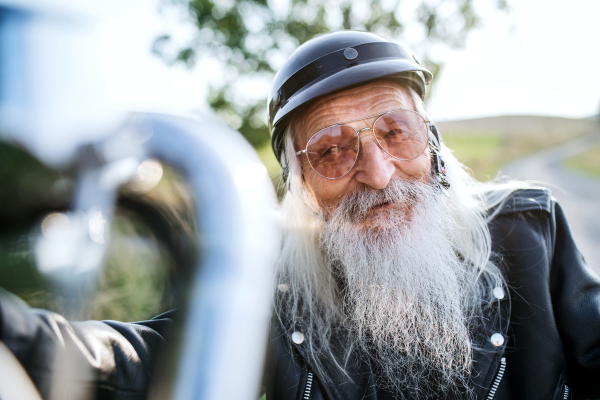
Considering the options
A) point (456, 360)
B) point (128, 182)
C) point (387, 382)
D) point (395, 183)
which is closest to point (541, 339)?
point (456, 360)

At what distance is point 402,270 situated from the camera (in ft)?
6.24

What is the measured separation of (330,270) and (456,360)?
817 millimetres

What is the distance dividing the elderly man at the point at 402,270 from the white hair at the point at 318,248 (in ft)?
0.04

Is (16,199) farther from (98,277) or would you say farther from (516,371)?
(516,371)

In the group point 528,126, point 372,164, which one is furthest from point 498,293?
point 528,126

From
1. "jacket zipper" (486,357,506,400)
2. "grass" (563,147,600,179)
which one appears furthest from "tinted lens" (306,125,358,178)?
"grass" (563,147,600,179)

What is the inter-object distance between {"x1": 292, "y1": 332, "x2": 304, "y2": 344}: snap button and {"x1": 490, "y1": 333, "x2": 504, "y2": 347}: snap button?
989 millimetres

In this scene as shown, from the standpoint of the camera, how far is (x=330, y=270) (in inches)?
85.2

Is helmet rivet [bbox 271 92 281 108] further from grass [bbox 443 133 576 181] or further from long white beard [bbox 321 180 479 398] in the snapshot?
grass [bbox 443 133 576 181]

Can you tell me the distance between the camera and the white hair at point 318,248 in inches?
78.7

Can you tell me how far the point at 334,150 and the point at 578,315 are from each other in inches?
59.9

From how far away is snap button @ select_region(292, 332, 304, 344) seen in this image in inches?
73.3

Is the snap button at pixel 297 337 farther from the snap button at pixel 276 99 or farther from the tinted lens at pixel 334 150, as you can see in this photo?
the snap button at pixel 276 99

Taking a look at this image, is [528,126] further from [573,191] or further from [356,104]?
[356,104]
